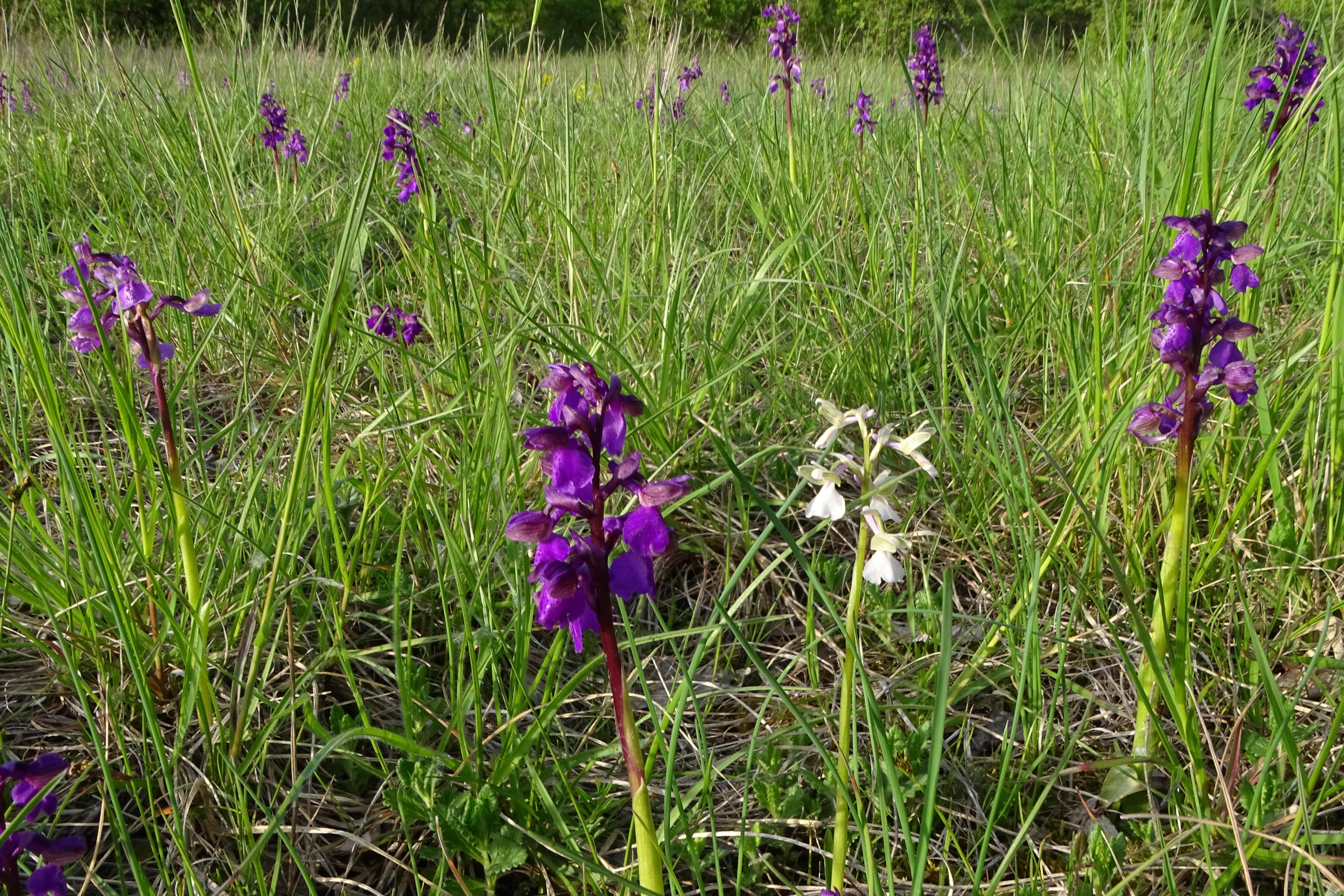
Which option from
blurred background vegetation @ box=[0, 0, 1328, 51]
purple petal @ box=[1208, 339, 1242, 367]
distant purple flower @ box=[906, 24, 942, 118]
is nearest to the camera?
purple petal @ box=[1208, 339, 1242, 367]

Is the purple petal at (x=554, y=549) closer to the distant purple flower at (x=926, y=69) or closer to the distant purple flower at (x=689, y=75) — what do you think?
the distant purple flower at (x=926, y=69)

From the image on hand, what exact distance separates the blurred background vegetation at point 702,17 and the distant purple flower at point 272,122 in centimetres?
41

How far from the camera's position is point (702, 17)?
36.6 feet

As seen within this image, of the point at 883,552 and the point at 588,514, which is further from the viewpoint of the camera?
the point at 883,552

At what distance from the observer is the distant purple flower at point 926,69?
15.3 feet

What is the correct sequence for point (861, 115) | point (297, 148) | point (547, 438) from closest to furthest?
point (547, 438) → point (861, 115) → point (297, 148)

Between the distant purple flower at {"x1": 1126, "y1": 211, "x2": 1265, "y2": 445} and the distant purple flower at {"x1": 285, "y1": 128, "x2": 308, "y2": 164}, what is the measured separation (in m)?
3.97

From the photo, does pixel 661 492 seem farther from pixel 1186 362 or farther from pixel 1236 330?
pixel 1236 330

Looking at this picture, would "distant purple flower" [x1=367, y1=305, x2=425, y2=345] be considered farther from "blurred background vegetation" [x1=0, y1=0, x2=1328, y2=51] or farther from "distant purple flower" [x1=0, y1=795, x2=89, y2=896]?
"distant purple flower" [x1=0, y1=795, x2=89, y2=896]

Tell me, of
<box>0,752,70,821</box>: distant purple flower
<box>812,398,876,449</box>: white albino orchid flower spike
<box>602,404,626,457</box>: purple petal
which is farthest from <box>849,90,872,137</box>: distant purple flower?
<box>0,752,70,821</box>: distant purple flower

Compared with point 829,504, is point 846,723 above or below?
below

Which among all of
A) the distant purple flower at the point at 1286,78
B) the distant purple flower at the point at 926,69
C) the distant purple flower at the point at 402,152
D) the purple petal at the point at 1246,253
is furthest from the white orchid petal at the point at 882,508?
the distant purple flower at the point at 926,69

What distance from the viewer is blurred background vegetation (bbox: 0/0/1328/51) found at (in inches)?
118

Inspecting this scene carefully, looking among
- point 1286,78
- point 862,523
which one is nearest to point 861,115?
point 1286,78
